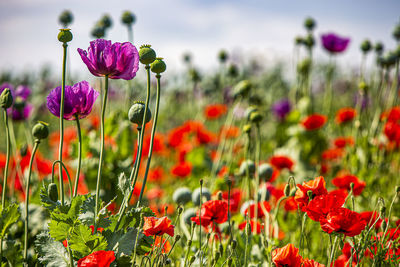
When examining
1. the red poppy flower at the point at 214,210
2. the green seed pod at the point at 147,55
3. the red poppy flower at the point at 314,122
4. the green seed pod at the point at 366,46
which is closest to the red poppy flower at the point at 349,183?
the red poppy flower at the point at 214,210

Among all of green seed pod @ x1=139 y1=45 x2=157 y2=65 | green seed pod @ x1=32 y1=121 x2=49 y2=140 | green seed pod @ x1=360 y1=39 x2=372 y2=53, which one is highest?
green seed pod @ x1=360 y1=39 x2=372 y2=53

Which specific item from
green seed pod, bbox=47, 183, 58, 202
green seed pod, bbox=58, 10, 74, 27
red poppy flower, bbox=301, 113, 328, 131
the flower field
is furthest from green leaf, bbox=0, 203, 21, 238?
red poppy flower, bbox=301, 113, 328, 131

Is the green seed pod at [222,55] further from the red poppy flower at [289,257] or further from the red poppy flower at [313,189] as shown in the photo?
the red poppy flower at [289,257]

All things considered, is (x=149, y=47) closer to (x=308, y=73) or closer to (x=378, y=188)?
(x=378, y=188)

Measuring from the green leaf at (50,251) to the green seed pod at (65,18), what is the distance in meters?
1.15

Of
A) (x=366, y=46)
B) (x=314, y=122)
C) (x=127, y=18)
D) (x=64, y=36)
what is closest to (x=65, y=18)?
(x=127, y=18)

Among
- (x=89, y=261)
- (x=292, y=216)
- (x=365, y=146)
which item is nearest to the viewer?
(x=89, y=261)

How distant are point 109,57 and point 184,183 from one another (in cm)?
147

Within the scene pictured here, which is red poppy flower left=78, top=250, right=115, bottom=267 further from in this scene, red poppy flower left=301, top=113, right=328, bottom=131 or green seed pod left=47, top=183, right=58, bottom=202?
red poppy flower left=301, top=113, right=328, bottom=131

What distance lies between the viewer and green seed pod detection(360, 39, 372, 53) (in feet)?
8.34

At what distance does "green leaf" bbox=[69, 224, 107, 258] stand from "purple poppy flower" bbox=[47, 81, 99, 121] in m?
0.31

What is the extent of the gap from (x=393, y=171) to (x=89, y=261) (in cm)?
217

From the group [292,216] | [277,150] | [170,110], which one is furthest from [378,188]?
[170,110]

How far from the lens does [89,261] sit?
85cm
